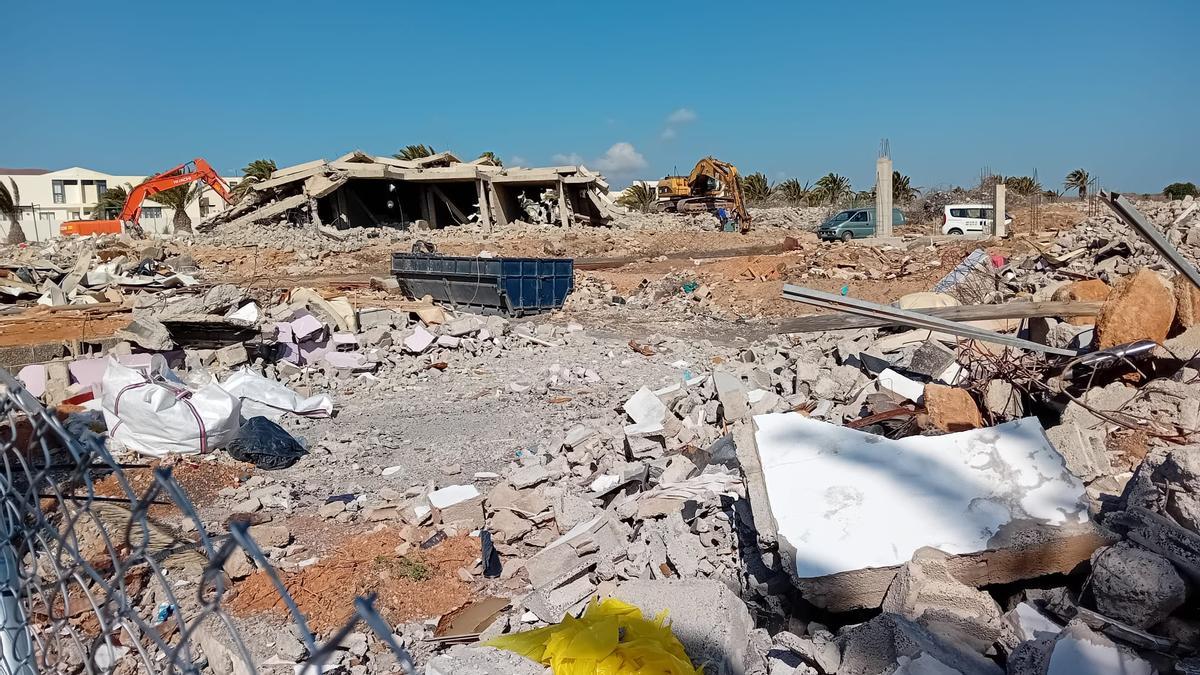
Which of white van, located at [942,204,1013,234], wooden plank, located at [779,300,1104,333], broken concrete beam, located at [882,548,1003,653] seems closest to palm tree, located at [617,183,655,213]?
white van, located at [942,204,1013,234]

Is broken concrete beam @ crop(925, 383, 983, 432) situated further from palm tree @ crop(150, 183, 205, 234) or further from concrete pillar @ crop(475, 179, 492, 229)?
palm tree @ crop(150, 183, 205, 234)

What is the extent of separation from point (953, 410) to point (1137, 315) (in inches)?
59.1

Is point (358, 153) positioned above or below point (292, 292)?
above

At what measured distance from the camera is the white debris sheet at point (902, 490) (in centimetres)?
325

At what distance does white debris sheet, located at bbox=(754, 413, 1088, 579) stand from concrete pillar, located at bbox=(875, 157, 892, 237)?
21585 mm

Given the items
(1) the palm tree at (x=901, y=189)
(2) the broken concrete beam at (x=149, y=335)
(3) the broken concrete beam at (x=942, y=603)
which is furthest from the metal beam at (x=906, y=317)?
(1) the palm tree at (x=901, y=189)

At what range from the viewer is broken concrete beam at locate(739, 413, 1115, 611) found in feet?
10.4

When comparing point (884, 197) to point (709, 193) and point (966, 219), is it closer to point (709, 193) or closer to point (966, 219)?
point (966, 219)

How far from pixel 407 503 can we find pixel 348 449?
1785 millimetres

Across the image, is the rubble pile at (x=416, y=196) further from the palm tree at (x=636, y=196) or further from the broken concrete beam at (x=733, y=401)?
the broken concrete beam at (x=733, y=401)

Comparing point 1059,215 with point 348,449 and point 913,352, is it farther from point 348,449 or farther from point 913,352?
point 348,449

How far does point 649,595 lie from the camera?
10.9 feet

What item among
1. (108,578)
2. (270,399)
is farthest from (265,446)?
(108,578)

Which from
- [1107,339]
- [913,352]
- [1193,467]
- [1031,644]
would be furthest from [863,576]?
[913,352]
